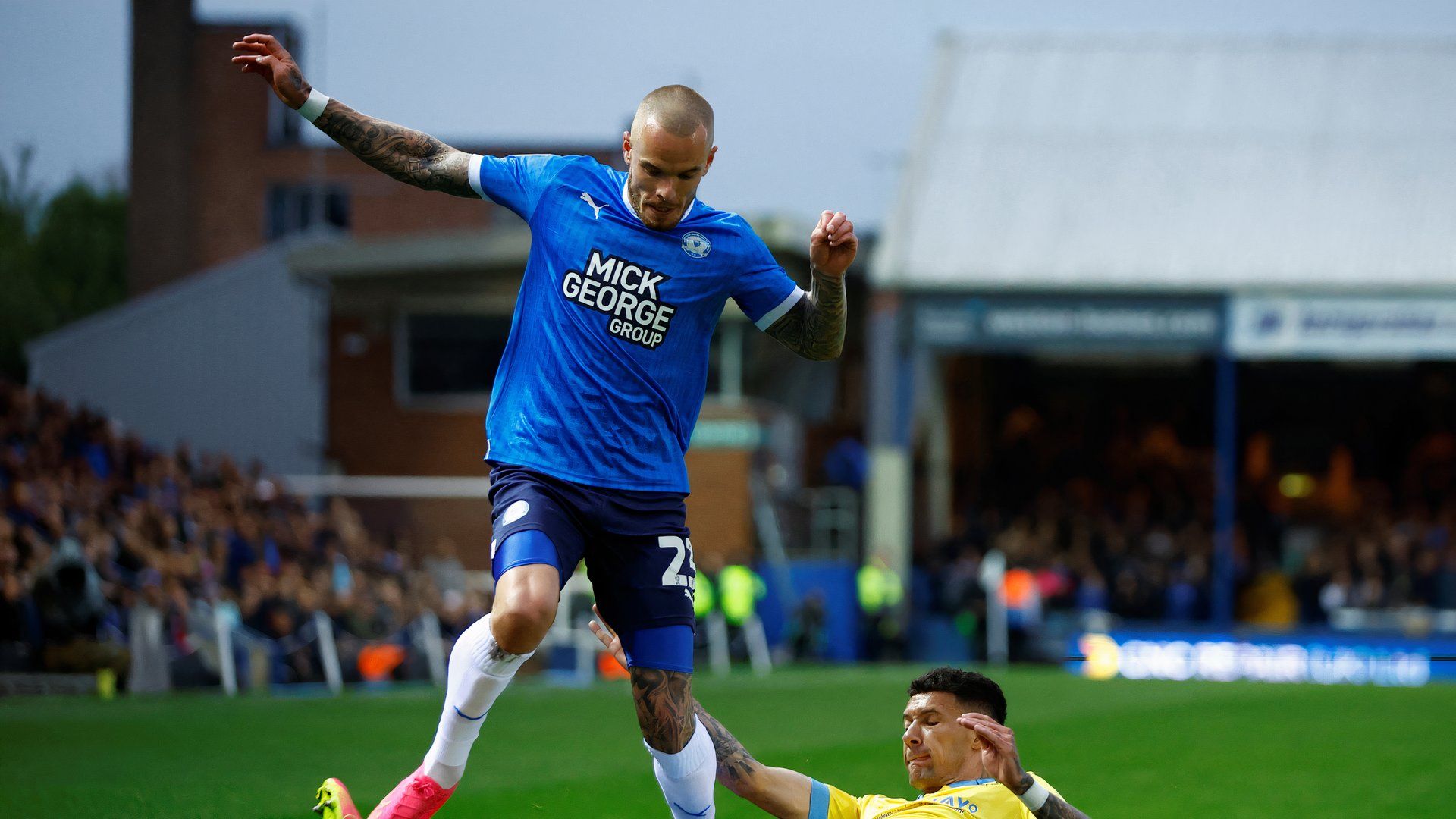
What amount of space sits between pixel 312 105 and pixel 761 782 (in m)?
2.51

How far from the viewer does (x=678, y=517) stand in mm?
5230

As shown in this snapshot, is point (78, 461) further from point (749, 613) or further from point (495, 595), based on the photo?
point (495, 595)

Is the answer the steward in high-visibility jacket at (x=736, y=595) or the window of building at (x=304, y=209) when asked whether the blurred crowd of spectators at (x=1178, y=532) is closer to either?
the steward in high-visibility jacket at (x=736, y=595)

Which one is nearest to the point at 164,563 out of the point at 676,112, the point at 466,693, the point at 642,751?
the point at 642,751

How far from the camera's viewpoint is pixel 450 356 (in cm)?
2834

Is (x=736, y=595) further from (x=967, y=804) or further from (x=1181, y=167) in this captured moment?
(x=967, y=804)

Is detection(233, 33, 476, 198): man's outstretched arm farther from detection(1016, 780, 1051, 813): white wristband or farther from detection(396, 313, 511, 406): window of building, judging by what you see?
detection(396, 313, 511, 406): window of building

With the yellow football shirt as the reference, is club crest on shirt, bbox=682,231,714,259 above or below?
above

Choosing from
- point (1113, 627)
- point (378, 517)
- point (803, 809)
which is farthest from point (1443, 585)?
point (803, 809)

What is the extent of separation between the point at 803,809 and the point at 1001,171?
1010 inches

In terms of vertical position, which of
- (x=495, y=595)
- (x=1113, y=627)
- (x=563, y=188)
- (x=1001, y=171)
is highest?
(x=1001, y=171)

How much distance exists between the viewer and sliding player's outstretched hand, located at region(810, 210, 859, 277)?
5.01 metres

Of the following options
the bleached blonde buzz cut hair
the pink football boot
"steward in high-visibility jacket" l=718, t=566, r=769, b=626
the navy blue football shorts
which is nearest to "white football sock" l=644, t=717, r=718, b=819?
the navy blue football shorts

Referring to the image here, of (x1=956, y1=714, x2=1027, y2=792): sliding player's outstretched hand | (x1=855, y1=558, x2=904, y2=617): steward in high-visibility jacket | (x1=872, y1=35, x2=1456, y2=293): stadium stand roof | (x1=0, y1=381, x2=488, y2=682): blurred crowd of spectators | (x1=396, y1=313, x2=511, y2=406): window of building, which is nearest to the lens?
(x1=956, y1=714, x2=1027, y2=792): sliding player's outstretched hand
